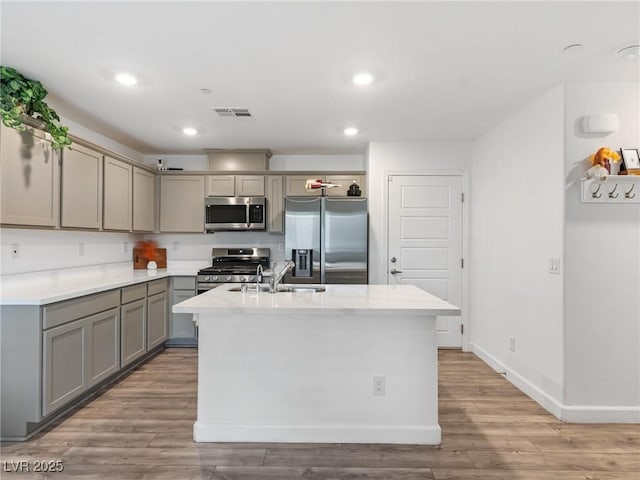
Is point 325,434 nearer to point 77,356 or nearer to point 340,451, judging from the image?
point 340,451

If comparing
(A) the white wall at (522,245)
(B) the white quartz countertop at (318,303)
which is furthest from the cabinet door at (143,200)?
(A) the white wall at (522,245)

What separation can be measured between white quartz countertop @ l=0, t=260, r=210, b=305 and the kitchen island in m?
1.07

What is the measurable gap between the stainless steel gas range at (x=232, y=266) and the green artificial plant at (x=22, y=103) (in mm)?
2028

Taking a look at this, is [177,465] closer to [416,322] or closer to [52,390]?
[52,390]

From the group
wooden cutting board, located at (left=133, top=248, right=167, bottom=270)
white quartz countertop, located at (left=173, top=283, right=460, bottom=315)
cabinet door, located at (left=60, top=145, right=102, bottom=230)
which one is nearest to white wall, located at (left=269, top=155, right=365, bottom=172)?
wooden cutting board, located at (left=133, top=248, right=167, bottom=270)

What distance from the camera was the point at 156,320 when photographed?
13.1ft

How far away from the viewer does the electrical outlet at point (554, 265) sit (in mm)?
2682

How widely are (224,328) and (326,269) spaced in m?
1.96

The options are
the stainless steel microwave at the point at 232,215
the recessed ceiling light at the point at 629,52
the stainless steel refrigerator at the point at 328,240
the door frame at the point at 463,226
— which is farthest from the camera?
the stainless steel microwave at the point at 232,215

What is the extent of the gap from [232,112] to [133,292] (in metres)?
1.92

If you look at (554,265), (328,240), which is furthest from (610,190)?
(328,240)

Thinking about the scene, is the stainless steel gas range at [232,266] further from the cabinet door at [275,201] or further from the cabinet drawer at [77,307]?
the cabinet drawer at [77,307]

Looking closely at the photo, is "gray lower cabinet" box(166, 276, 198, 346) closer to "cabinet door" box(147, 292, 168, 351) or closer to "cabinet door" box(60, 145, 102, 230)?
"cabinet door" box(147, 292, 168, 351)

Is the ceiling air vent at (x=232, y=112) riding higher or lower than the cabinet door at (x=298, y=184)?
higher
